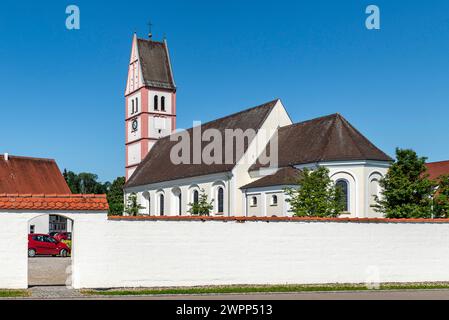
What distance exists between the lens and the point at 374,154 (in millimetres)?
42656

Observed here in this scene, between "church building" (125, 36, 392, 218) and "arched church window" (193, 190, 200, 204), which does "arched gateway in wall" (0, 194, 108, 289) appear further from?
"arched church window" (193, 190, 200, 204)

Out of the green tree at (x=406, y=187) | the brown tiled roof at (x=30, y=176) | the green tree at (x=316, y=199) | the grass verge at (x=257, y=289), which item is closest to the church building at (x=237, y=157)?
the green tree at (x=406, y=187)

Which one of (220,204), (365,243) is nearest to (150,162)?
(220,204)

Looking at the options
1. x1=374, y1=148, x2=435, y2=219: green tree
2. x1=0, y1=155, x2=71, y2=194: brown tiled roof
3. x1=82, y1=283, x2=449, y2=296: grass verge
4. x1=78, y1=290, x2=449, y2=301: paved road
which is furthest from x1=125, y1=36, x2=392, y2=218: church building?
x1=78, y1=290, x2=449, y2=301: paved road

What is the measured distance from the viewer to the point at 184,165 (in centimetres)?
5838

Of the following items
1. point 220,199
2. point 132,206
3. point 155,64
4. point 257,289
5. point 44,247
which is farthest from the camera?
point 155,64

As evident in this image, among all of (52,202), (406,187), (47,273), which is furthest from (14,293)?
(406,187)

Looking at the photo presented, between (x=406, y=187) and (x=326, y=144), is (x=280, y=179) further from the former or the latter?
(x=406, y=187)

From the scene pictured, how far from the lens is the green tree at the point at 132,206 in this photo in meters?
61.8

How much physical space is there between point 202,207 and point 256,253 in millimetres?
29604

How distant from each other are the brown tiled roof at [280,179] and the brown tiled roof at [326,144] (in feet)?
4.45

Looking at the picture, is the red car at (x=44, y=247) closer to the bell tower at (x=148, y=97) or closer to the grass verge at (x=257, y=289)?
the grass verge at (x=257, y=289)

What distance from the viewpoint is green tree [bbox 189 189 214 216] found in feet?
164
